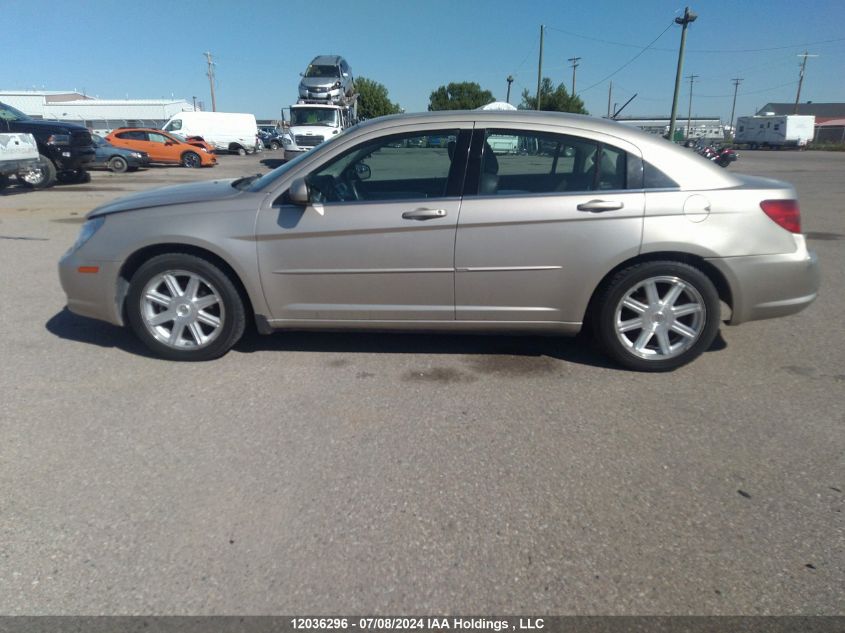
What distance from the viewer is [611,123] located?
402cm

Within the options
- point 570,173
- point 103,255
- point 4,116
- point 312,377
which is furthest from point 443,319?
point 4,116

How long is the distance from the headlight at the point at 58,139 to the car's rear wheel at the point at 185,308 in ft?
44.8

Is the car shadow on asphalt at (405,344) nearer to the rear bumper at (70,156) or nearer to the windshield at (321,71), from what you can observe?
the rear bumper at (70,156)

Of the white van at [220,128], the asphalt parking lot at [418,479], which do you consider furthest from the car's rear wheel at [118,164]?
the asphalt parking lot at [418,479]

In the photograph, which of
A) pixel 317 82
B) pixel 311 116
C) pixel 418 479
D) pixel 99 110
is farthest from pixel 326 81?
pixel 99 110

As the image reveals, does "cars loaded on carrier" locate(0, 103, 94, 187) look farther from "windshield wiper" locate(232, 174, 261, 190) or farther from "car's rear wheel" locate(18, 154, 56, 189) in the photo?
"windshield wiper" locate(232, 174, 261, 190)

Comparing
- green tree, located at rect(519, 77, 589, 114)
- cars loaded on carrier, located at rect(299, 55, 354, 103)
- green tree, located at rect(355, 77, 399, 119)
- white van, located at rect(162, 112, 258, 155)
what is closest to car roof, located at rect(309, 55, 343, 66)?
cars loaded on carrier, located at rect(299, 55, 354, 103)

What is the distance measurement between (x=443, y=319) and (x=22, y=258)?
6077 millimetres

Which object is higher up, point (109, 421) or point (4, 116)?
point (4, 116)

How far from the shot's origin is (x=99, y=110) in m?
69.4

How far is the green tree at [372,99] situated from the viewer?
68.8 metres

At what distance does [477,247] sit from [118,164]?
22.7 meters

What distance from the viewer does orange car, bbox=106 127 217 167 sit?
2548 centimetres

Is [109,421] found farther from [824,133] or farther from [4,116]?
[824,133]
